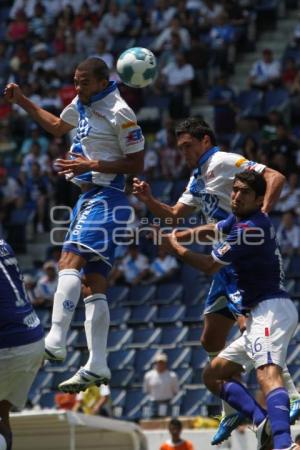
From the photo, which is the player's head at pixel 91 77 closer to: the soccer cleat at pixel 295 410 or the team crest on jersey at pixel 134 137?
the team crest on jersey at pixel 134 137

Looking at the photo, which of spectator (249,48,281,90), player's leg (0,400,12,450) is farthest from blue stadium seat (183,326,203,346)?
player's leg (0,400,12,450)

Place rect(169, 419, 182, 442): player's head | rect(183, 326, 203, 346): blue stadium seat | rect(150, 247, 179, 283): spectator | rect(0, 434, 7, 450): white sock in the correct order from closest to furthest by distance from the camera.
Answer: rect(0, 434, 7, 450): white sock → rect(169, 419, 182, 442): player's head → rect(183, 326, 203, 346): blue stadium seat → rect(150, 247, 179, 283): spectator

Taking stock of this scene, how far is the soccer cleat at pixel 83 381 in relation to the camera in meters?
13.6

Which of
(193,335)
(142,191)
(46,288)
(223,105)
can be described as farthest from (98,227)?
(223,105)

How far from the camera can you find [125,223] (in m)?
14.2

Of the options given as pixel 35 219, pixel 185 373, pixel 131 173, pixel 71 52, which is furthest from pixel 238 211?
pixel 71 52

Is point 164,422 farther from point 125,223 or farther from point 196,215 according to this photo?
point 125,223

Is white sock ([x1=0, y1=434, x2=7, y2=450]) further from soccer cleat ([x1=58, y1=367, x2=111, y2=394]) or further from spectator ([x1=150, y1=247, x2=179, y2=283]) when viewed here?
spectator ([x1=150, y1=247, x2=179, y2=283])

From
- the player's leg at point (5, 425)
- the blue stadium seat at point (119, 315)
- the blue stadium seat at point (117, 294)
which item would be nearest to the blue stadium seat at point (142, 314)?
the blue stadium seat at point (119, 315)

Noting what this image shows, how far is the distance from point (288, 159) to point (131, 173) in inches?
498

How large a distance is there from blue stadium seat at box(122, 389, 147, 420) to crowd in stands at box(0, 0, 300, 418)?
8.99 feet

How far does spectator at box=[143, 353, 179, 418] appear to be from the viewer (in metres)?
23.5

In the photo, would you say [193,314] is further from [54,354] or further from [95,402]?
[54,354]

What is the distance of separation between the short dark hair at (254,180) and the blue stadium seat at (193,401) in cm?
1017
